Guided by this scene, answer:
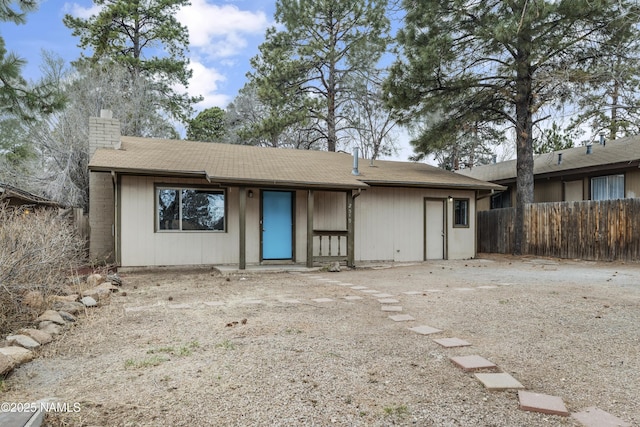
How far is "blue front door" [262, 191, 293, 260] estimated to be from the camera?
10086mm

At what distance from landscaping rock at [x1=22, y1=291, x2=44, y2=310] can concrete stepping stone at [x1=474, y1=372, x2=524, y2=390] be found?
4.24 meters

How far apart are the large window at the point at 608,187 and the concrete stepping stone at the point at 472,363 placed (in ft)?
45.1

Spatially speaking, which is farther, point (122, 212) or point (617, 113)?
point (122, 212)

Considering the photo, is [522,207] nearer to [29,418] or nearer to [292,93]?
[292,93]

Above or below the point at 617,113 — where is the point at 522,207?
below

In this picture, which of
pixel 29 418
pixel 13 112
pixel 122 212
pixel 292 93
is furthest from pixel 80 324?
pixel 292 93

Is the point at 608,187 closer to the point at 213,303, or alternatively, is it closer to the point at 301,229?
the point at 301,229

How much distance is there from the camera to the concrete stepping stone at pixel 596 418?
209 centimetres

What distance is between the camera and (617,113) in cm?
585

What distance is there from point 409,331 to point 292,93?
1535 centimetres

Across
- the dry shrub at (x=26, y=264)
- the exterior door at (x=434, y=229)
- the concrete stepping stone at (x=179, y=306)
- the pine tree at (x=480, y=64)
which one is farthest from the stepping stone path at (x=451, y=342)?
the pine tree at (x=480, y=64)

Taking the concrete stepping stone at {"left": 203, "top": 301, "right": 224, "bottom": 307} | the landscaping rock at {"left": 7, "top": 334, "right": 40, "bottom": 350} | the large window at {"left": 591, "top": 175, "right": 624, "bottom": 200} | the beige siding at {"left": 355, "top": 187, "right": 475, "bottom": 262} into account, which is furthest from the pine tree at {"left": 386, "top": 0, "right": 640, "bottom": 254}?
the landscaping rock at {"left": 7, "top": 334, "right": 40, "bottom": 350}

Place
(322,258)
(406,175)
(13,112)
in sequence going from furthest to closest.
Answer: (406,175) < (322,258) < (13,112)

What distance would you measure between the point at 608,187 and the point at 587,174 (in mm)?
781
